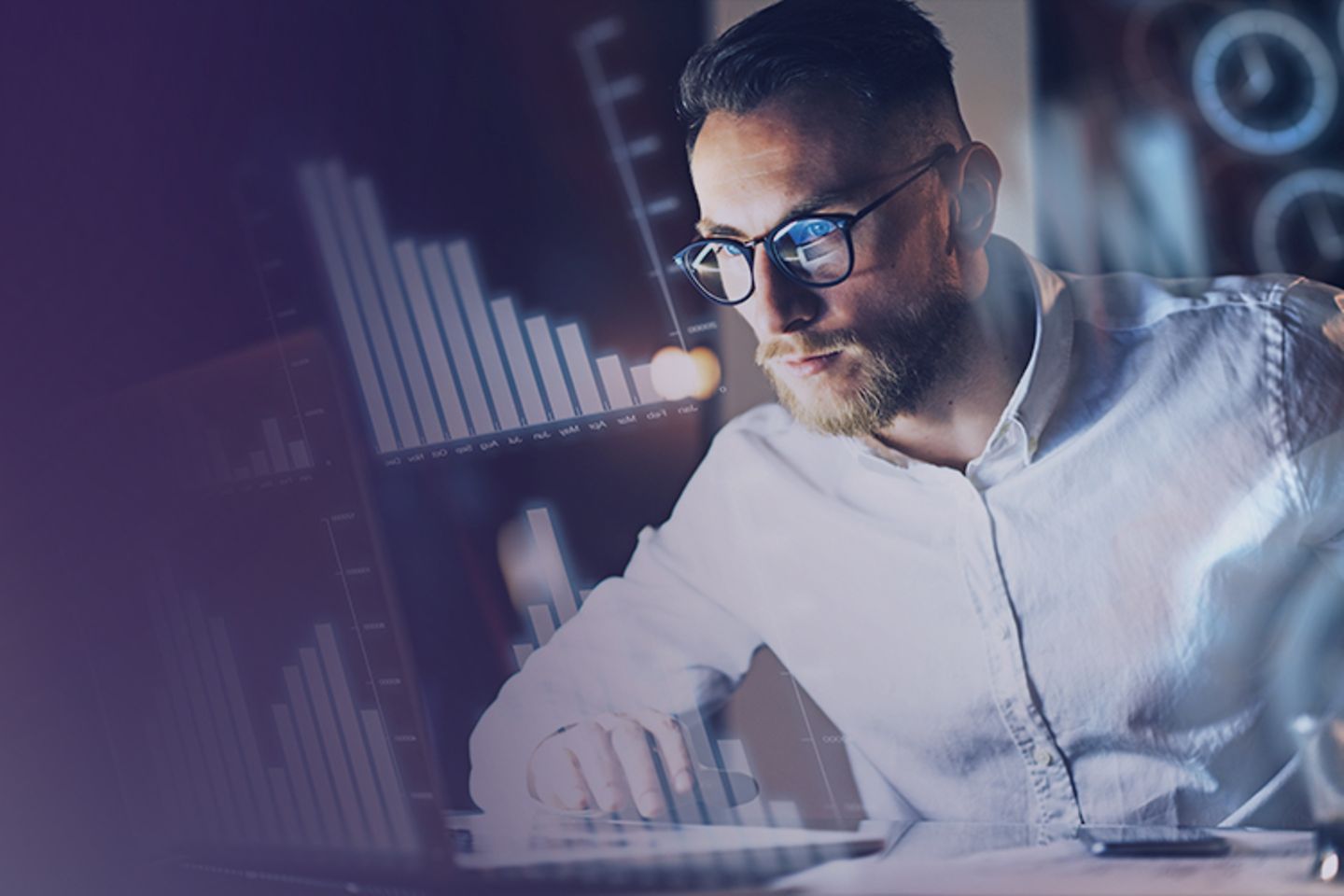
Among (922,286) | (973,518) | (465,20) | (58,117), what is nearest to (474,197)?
(465,20)

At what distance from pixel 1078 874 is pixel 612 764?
494 mm

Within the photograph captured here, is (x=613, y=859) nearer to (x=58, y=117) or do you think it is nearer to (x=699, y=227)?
(x=699, y=227)

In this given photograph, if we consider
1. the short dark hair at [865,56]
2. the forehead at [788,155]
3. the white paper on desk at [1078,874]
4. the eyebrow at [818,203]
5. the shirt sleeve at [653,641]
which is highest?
the short dark hair at [865,56]

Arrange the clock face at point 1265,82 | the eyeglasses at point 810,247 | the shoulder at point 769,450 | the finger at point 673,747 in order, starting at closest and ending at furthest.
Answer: the clock face at point 1265,82 → the eyeglasses at point 810,247 → the shoulder at point 769,450 → the finger at point 673,747

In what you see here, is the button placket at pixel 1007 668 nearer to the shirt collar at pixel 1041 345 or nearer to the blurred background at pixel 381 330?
the shirt collar at pixel 1041 345

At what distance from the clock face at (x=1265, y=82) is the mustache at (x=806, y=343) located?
336 millimetres

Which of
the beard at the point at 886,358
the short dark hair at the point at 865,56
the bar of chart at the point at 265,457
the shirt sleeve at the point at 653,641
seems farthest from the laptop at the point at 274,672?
the short dark hair at the point at 865,56

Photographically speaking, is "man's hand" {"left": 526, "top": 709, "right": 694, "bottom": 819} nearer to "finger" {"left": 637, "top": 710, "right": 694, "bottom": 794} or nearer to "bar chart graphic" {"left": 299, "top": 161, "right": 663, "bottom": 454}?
"finger" {"left": 637, "top": 710, "right": 694, "bottom": 794}

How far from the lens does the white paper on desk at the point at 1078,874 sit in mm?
932

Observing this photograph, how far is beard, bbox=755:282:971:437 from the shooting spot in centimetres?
102

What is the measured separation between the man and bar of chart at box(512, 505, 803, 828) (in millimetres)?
137

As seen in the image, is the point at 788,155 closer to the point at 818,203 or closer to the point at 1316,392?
the point at 818,203

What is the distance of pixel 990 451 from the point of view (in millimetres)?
1016

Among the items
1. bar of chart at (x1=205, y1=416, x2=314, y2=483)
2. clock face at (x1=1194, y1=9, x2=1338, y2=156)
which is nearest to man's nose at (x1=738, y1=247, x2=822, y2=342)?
clock face at (x1=1194, y1=9, x2=1338, y2=156)
